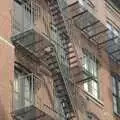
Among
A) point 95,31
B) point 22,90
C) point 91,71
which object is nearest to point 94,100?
point 91,71

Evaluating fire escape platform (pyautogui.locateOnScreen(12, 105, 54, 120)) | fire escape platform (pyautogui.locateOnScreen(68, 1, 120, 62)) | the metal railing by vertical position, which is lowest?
fire escape platform (pyautogui.locateOnScreen(12, 105, 54, 120))

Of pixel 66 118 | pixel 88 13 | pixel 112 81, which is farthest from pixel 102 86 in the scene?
pixel 66 118

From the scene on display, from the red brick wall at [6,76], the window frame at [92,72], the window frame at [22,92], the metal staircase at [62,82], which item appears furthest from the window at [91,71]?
the red brick wall at [6,76]

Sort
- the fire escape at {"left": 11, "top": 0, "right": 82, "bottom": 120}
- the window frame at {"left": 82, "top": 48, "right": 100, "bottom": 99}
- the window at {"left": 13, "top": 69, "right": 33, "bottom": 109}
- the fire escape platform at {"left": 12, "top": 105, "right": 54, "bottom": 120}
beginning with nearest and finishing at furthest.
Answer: the fire escape platform at {"left": 12, "top": 105, "right": 54, "bottom": 120} < the window at {"left": 13, "top": 69, "right": 33, "bottom": 109} < the fire escape at {"left": 11, "top": 0, "right": 82, "bottom": 120} < the window frame at {"left": 82, "top": 48, "right": 100, "bottom": 99}

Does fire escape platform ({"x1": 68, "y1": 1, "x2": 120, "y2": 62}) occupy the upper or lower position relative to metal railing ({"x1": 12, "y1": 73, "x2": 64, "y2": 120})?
upper

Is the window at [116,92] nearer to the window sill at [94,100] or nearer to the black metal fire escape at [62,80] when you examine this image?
the window sill at [94,100]

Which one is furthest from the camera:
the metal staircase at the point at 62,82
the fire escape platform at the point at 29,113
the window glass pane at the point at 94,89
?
the window glass pane at the point at 94,89

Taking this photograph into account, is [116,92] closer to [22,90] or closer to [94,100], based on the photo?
[94,100]

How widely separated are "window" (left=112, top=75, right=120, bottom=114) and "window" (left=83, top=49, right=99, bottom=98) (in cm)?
186

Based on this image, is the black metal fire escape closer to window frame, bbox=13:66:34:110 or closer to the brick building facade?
the brick building facade

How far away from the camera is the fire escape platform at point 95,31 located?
30297 mm

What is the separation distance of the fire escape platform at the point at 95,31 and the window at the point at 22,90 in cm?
638

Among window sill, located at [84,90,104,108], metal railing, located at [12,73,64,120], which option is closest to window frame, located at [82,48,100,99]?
window sill, located at [84,90,104,108]

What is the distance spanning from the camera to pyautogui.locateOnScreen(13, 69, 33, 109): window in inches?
937
